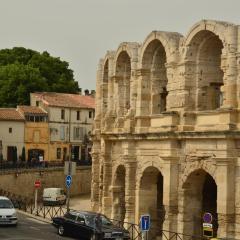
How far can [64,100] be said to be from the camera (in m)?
79.7

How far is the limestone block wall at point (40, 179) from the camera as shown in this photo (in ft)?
201

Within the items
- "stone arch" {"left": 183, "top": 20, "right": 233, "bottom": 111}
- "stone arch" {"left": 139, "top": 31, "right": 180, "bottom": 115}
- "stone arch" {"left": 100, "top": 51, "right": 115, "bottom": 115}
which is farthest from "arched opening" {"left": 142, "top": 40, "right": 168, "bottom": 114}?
"stone arch" {"left": 100, "top": 51, "right": 115, "bottom": 115}

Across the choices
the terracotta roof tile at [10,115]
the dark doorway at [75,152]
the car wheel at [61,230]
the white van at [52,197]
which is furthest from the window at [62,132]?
the car wheel at [61,230]

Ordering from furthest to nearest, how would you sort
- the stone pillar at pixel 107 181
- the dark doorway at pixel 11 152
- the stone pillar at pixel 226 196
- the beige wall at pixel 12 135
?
the dark doorway at pixel 11 152 < the beige wall at pixel 12 135 < the stone pillar at pixel 107 181 < the stone pillar at pixel 226 196

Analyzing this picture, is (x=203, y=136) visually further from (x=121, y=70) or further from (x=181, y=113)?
(x=121, y=70)

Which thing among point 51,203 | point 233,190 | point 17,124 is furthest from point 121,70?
point 17,124

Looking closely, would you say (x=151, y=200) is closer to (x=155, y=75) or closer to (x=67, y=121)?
(x=155, y=75)

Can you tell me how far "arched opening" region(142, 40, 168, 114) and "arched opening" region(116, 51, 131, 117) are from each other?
Result: 3653 mm

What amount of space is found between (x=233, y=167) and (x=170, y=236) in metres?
5.55

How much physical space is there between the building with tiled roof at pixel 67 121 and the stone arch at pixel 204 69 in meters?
45.1

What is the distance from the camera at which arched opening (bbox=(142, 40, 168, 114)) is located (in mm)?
37375

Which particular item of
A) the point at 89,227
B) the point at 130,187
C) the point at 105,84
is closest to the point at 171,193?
the point at 89,227

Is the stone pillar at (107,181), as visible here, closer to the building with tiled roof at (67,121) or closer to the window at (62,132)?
the building with tiled roof at (67,121)

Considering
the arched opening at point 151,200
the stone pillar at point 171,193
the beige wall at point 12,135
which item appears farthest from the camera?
the beige wall at point 12,135
